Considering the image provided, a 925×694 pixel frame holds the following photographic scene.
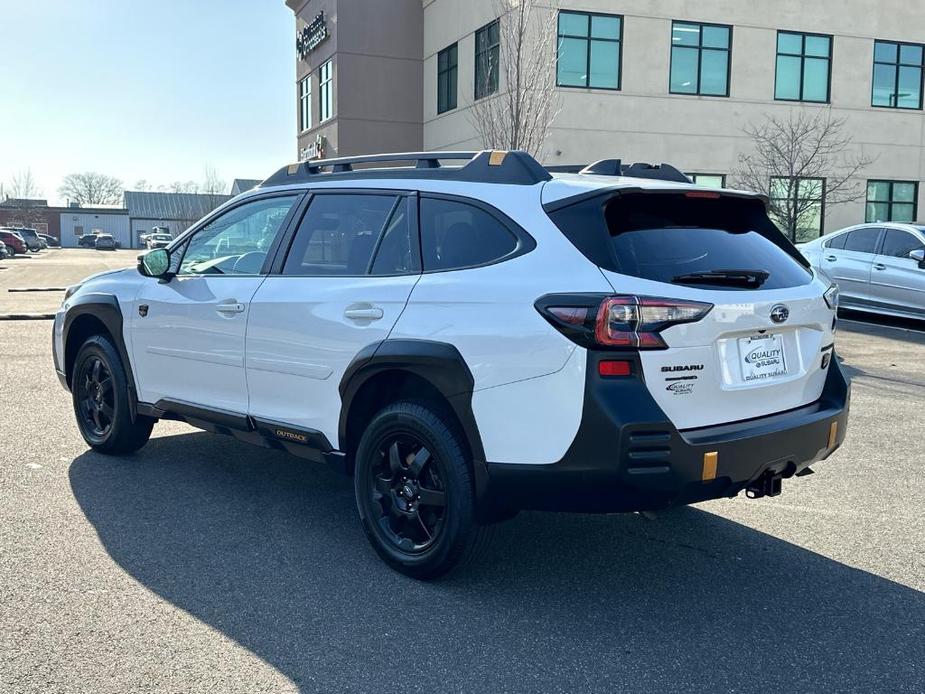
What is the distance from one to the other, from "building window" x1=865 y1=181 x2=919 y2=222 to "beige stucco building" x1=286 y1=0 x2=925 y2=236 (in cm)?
4

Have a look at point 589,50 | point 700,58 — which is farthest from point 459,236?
point 700,58

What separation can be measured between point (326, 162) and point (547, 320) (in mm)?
2105

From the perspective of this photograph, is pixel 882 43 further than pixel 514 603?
Yes

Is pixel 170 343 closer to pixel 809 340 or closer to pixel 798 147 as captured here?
pixel 809 340

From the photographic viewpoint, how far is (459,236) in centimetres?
432

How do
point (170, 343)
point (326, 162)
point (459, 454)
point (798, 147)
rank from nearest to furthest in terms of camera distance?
point (459, 454)
point (326, 162)
point (170, 343)
point (798, 147)

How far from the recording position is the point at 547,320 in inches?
147

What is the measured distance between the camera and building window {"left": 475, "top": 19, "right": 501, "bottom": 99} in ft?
89.2

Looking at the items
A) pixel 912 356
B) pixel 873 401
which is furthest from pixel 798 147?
pixel 873 401

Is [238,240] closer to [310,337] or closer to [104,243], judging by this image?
[310,337]

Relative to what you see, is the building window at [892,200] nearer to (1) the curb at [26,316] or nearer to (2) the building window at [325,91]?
(2) the building window at [325,91]

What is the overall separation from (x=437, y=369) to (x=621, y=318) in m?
0.88

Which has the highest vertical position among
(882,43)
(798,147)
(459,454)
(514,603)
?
(882,43)

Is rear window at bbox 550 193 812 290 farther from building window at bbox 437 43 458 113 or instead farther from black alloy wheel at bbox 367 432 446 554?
building window at bbox 437 43 458 113
